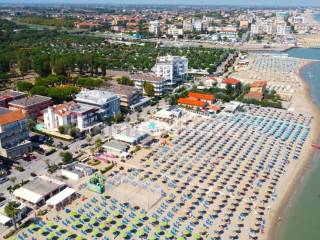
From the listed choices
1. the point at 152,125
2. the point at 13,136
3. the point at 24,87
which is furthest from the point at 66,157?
the point at 24,87

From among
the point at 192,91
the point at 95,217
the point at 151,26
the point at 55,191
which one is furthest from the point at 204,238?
the point at 151,26

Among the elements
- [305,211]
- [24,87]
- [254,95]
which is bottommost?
[305,211]

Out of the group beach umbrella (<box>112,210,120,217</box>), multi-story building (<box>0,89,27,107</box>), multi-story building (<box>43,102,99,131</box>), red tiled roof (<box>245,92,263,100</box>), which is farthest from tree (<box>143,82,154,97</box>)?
beach umbrella (<box>112,210,120,217</box>)

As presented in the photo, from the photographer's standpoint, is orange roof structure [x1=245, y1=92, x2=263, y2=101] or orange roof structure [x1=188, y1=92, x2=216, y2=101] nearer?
orange roof structure [x1=188, y1=92, x2=216, y2=101]

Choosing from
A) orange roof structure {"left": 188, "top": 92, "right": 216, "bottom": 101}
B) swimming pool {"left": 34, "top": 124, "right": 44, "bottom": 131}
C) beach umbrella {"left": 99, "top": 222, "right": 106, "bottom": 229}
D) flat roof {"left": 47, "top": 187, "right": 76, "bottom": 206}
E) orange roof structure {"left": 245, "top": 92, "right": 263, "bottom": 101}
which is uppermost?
orange roof structure {"left": 188, "top": 92, "right": 216, "bottom": 101}

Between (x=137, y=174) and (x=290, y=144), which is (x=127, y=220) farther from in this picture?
(x=290, y=144)

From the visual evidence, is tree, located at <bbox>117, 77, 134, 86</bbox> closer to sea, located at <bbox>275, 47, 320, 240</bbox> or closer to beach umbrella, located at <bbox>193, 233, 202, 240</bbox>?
sea, located at <bbox>275, 47, 320, 240</bbox>

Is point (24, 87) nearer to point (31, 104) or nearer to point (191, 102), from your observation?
point (31, 104)
